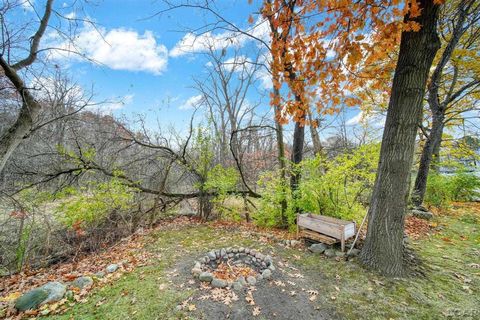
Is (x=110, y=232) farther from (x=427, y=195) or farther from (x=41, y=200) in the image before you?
(x=427, y=195)

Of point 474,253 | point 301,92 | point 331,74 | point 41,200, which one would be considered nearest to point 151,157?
point 41,200

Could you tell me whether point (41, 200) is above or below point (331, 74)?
below

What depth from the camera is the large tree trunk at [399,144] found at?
3.12 m

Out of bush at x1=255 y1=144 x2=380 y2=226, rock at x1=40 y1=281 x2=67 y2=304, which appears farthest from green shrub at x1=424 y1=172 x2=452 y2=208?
rock at x1=40 y1=281 x2=67 y2=304

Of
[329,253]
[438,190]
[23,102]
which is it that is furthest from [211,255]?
[438,190]

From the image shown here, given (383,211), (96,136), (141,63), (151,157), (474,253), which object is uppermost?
(141,63)

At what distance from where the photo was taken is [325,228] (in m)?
4.28

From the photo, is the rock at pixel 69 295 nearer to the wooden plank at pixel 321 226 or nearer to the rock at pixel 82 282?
the rock at pixel 82 282

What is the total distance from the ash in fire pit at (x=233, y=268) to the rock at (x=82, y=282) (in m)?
1.45

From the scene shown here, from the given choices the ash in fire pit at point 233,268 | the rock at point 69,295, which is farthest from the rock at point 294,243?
the rock at point 69,295

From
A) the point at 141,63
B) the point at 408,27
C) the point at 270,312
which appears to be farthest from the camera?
the point at 141,63

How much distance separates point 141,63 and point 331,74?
6095 mm

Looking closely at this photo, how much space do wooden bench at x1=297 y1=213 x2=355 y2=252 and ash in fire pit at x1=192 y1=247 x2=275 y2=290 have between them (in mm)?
1193

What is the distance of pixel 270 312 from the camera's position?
2568 mm
